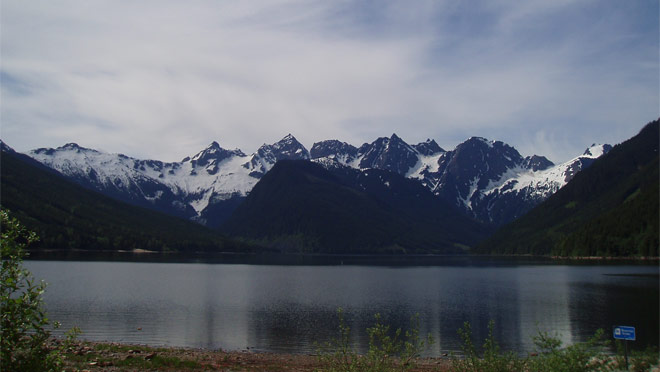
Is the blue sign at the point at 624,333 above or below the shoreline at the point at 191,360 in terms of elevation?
above

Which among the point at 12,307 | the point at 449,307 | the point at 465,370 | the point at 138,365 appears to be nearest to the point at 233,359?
the point at 138,365

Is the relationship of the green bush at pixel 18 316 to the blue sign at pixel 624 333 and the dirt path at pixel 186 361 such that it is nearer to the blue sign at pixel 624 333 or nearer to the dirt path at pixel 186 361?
the dirt path at pixel 186 361

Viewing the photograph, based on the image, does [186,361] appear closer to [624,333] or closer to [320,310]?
[624,333]

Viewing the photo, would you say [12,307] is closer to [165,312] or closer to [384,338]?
[384,338]

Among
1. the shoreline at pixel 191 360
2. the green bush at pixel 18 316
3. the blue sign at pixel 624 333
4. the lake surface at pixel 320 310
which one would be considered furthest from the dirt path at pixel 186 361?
the green bush at pixel 18 316

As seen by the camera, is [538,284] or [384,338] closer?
[384,338]

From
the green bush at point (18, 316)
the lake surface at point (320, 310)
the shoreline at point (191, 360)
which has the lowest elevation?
the lake surface at point (320, 310)

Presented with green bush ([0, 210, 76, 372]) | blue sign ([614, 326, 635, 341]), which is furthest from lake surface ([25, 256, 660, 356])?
green bush ([0, 210, 76, 372])

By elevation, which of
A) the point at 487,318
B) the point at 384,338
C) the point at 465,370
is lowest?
the point at 487,318

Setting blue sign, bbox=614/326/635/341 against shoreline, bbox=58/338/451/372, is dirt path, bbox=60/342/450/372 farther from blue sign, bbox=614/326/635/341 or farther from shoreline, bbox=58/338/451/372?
blue sign, bbox=614/326/635/341

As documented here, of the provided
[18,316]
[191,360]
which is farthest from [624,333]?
[191,360]

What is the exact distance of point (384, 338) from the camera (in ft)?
67.8

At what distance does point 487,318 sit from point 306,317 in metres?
26.0

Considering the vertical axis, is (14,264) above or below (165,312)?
above
